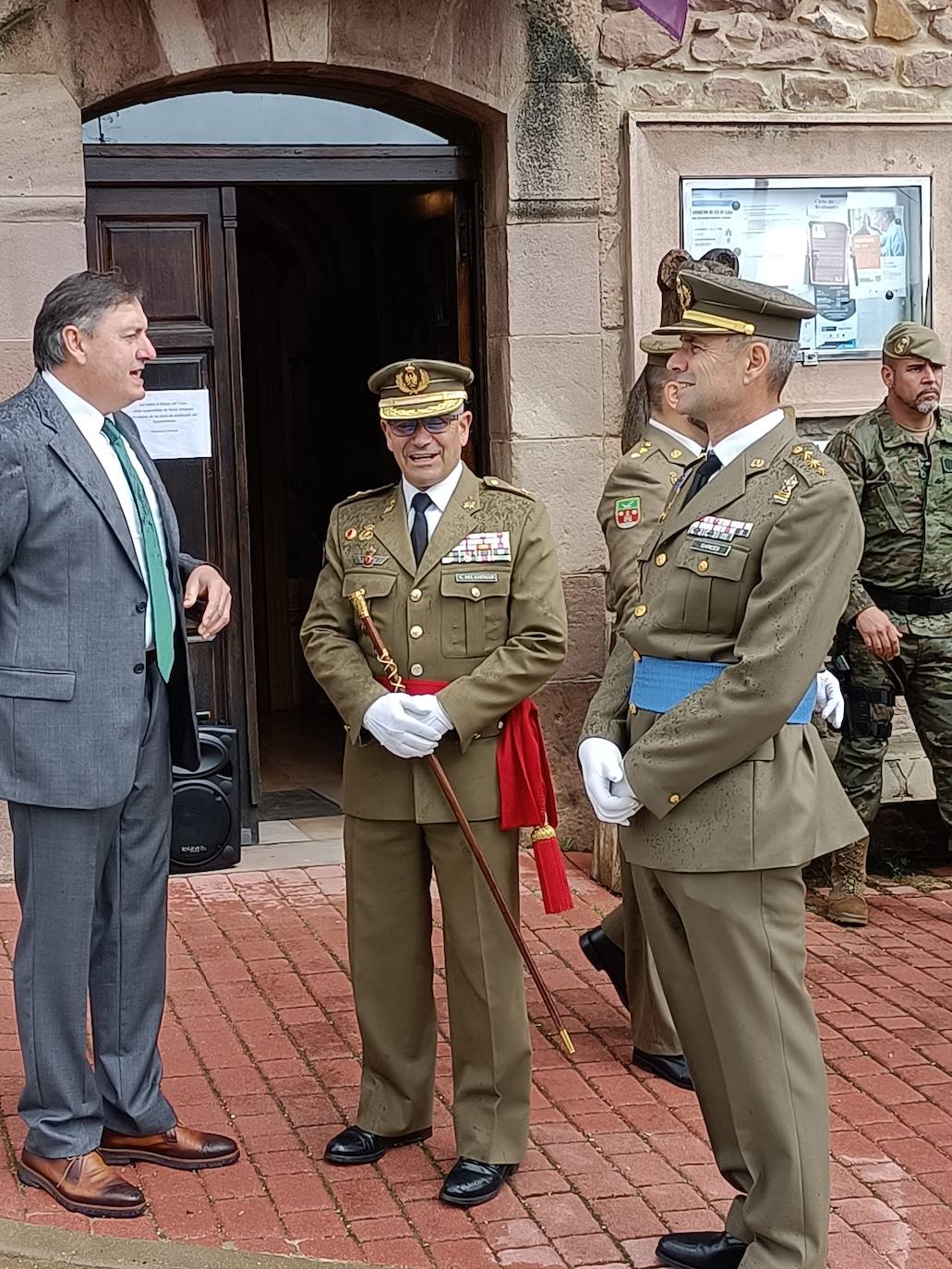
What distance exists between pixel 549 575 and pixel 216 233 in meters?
3.40

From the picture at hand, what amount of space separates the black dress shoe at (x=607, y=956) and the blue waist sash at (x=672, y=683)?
1.70m

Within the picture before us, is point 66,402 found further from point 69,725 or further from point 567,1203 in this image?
point 567,1203

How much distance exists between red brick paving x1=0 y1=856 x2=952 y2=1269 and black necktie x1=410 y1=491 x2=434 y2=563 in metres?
1.45

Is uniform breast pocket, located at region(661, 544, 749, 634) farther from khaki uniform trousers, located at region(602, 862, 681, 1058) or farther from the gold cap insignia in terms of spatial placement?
khaki uniform trousers, located at region(602, 862, 681, 1058)

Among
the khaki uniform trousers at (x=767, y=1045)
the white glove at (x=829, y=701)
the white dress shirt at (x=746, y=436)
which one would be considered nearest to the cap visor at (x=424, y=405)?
the white dress shirt at (x=746, y=436)

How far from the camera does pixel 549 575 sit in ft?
14.2

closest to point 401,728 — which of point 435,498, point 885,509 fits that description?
point 435,498

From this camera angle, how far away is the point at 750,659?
3.39 meters

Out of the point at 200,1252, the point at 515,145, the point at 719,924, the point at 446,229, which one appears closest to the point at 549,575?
the point at 719,924

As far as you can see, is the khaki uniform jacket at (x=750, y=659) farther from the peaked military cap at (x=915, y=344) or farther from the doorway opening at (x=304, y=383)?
the doorway opening at (x=304, y=383)

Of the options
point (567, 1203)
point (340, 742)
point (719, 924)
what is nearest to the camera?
point (719, 924)

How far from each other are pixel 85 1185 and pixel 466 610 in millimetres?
1551

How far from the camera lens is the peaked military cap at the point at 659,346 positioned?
16.7ft

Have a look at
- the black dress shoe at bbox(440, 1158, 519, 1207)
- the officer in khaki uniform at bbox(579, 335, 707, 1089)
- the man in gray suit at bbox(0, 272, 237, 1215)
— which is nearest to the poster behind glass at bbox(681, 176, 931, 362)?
the officer in khaki uniform at bbox(579, 335, 707, 1089)
